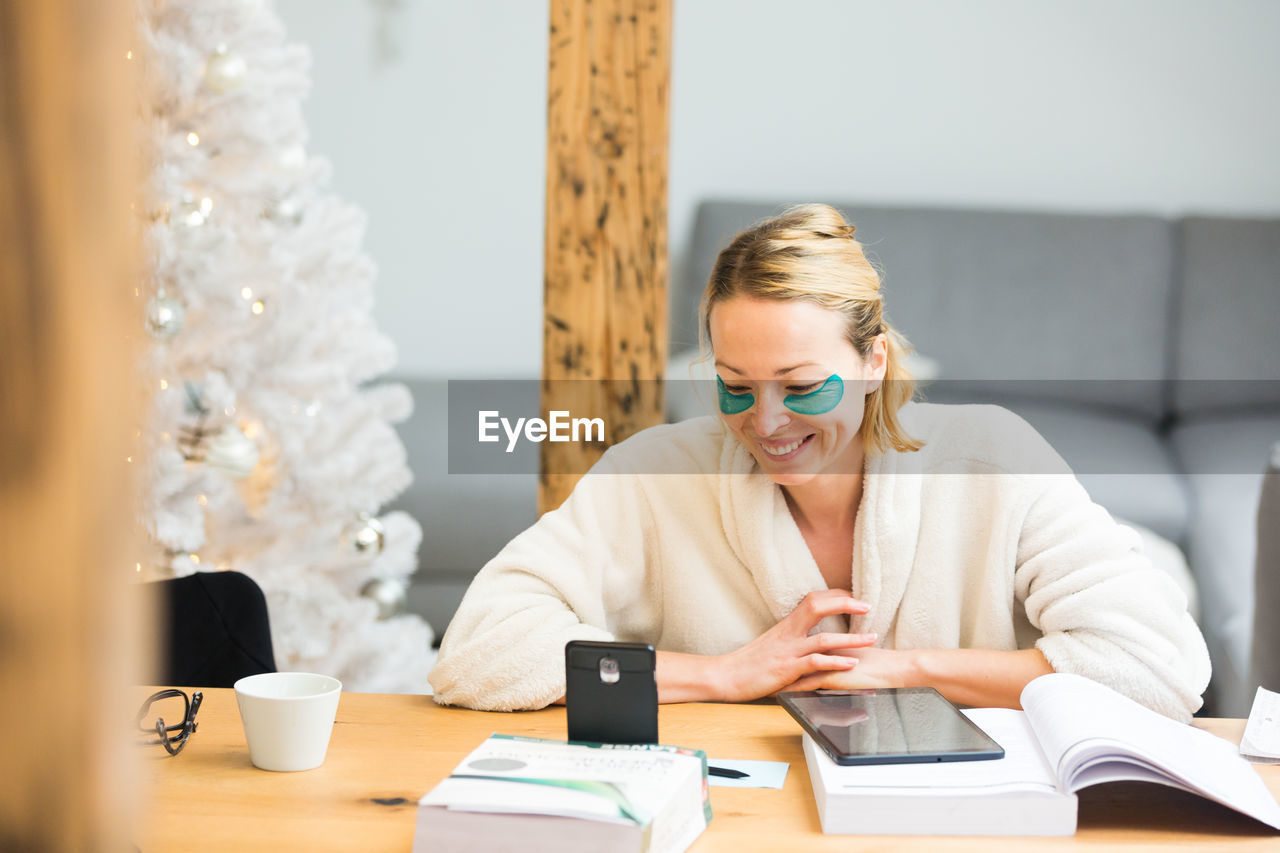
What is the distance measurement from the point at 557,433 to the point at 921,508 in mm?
484

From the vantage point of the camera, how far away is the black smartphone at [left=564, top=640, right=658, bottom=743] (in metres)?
0.74

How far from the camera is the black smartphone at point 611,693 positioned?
74 centimetres

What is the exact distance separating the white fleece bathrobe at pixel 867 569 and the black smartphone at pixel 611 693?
272 millimetres

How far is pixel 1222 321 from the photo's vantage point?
7.91ft

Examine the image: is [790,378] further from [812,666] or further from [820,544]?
[812,666]

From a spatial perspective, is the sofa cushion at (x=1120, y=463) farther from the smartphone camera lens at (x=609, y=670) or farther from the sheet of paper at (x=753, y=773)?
the smartphone camera lens at (x=609, y=670)

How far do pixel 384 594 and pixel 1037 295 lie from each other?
1.61 meters

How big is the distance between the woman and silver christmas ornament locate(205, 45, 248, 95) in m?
1.06

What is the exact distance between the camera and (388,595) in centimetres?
213

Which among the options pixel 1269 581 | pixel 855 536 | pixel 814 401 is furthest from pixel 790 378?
pixel 1269 581

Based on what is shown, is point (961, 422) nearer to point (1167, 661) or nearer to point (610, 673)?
point (1167, 661)

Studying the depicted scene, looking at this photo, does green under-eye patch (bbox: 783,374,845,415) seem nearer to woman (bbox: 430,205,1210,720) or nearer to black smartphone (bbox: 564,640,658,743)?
woman (bbox: 430,205,1210,720)

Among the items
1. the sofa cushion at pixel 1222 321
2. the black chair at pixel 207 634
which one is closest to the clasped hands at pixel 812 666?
the black chair at pixel 207 634

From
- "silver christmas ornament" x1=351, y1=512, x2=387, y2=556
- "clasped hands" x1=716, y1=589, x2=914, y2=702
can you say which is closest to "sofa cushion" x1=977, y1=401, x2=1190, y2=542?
"clasped hands" x1=716, y1=589, x2=914, y2=702
